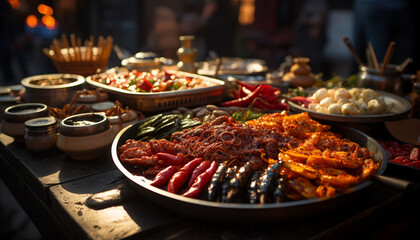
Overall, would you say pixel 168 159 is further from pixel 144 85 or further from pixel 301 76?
pixel 301 76

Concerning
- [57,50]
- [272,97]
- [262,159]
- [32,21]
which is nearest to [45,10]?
[32,21]

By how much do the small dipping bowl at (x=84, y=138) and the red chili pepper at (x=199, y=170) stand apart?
877mm

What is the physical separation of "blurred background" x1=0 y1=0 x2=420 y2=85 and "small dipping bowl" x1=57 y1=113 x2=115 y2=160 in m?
6.17

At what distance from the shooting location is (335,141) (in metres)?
2.16

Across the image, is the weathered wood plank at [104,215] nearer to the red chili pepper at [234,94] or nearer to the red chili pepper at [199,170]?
the red chili pepper at [199,170]

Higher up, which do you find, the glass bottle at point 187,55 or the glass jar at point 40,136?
the glass bottle at point 187,55

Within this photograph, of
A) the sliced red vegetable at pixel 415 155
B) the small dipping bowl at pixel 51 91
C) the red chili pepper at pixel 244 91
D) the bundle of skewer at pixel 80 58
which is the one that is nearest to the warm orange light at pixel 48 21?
the bundle of skewer at pixel 80 58

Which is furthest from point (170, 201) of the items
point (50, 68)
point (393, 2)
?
point (50, 68)

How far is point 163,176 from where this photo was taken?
184cm

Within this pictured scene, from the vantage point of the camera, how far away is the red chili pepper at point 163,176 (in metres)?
1.81

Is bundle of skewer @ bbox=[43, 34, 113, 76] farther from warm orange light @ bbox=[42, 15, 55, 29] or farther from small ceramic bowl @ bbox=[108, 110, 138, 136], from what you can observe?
warm orange light @ bbox=[42, 15, 55, 29]

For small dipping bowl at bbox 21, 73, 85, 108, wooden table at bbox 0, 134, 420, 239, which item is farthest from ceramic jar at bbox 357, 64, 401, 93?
small dipping bowl at bbox 21, 73, 85, 108

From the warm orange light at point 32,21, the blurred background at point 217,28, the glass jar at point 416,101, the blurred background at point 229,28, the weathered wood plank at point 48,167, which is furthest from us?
the warm orange light at point 32,21

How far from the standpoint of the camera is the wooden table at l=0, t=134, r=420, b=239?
5.24 feet
